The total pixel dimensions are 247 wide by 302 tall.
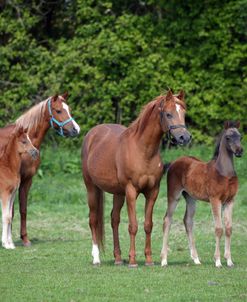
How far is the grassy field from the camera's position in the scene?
30.6 feet

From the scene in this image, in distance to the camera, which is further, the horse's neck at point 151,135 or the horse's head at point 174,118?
the horse's neck at point 151,135

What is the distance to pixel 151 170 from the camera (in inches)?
443

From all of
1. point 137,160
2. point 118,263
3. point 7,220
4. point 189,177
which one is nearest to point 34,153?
point 7,220

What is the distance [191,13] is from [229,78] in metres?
1.77

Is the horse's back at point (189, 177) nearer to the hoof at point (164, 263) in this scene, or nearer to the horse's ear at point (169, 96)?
the hoof at point (164, 263)

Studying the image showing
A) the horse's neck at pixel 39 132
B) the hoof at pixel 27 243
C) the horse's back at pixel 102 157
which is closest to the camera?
the horse's back at pixel 102 157

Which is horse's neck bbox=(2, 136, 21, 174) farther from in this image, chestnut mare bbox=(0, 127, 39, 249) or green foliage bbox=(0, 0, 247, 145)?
green foliage bbox=(0, 0, 247, 145)

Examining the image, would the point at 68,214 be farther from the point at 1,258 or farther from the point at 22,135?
the point at 1,258

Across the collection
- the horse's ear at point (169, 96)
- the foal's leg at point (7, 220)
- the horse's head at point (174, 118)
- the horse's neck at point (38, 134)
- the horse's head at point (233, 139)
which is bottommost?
the foal's leg at point (7, 220)

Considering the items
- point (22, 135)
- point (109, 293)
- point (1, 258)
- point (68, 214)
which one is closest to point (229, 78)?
point (68, 214)

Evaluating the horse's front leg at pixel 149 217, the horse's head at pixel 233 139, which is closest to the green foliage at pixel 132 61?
the horse's head at pixel 233 139

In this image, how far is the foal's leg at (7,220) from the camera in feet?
44.8

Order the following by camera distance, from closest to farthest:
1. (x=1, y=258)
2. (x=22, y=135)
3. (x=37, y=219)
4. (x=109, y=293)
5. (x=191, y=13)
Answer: (x=109, y=293)
(x=1, y=258)
(x=22, y=135)
(x=37, y=219)
(x=191, y=13)

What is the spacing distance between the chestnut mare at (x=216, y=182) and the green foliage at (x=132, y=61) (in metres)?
10.3
